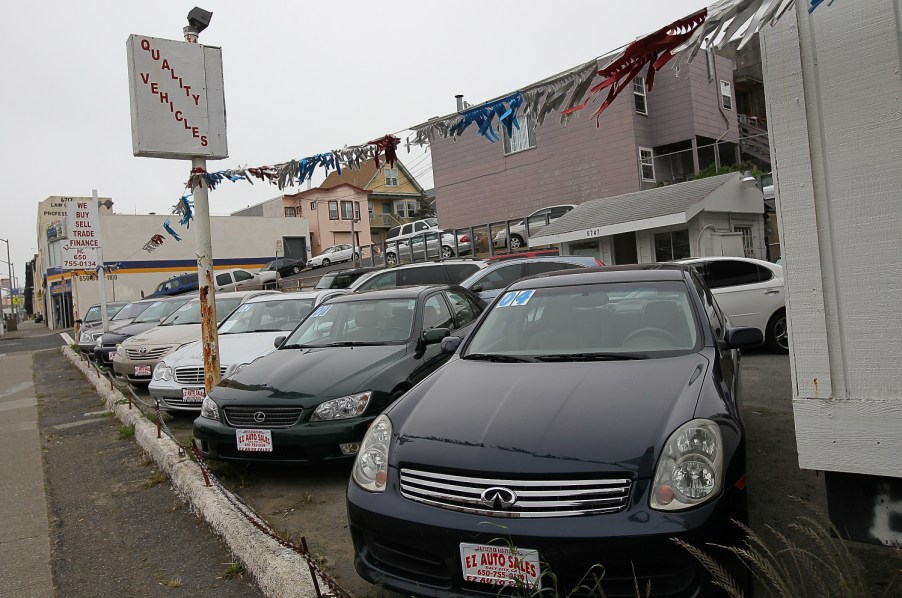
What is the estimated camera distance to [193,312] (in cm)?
1191

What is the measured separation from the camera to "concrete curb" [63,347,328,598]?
3332 mm

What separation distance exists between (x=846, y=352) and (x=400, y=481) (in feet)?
6.29

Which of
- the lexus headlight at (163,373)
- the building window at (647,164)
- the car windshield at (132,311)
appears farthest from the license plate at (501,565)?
the building window at (647,164)

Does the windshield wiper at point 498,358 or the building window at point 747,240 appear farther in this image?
the building window at point 747,240

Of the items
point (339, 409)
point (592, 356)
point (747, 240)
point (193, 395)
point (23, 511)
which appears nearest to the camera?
point (592, 356)

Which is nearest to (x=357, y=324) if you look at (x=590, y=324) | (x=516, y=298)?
(x=516, y=298)

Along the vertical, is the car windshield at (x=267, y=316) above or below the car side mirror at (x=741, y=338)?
above

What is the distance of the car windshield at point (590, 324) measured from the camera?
3.86 meters

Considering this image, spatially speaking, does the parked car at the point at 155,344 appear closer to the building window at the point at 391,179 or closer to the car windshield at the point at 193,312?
the car windshield at the point at 193,312

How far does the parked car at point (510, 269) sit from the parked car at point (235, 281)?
841 inches

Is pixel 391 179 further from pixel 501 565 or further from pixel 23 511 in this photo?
pixel 501 565

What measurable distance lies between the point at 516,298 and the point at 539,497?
2.08 meters

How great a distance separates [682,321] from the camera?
3980 millimetres

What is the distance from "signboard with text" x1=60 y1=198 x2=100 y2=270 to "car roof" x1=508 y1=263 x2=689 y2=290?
48.9ft
